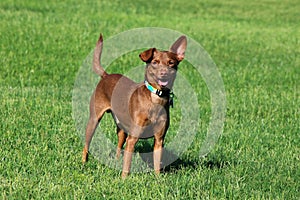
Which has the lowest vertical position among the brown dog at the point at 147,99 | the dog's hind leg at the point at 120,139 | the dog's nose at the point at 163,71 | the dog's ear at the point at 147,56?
the dog's hind leg at the point at 120,139

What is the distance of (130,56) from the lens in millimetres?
18766

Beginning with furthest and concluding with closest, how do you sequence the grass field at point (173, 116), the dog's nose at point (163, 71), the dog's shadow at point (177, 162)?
the dog's shadow at point (177, 162)
the grass field at point (173, 116)
the dog's nose at point (163, 71)

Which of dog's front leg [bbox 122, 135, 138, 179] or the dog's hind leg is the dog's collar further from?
the dog's hind leg

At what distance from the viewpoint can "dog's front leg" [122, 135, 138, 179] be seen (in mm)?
6746

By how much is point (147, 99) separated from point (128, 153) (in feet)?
2.01

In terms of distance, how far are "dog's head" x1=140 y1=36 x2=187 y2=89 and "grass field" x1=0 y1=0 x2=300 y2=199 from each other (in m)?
1.01

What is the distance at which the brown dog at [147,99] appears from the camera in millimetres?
6383

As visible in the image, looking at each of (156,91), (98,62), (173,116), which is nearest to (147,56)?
(156,91)

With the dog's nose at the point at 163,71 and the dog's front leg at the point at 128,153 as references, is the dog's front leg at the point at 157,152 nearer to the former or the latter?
the dog's front leg at the point at 128,153

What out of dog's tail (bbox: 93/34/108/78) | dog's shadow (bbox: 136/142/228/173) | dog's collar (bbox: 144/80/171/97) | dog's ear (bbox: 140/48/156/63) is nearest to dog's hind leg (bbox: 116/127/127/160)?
dog's shadow (bbox: 136/142/228/173)

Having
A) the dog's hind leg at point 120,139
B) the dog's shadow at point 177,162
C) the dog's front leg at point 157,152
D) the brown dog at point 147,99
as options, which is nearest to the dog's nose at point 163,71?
the brown dog at point 147,99

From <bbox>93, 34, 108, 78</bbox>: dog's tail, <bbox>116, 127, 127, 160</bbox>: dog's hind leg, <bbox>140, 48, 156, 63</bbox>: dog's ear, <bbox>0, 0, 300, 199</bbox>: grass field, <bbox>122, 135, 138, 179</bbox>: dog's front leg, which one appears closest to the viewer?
<bbox>140, 48, 156, 63</bbox>: dog's ear

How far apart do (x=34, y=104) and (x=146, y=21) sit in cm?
1575

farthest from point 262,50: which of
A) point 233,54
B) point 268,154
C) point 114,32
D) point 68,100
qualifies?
point 268,154
